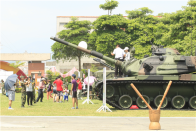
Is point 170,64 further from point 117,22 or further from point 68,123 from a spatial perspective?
point 117,22

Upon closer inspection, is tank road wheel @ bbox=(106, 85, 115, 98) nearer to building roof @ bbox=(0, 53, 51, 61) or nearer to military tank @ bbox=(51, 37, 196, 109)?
military tank @ bbox=(51, 37, 196, 109)

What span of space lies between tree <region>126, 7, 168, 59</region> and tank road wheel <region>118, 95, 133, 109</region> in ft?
84.6

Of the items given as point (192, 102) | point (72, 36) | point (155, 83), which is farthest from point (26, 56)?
point (192, 102)

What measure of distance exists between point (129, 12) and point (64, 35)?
11.4m

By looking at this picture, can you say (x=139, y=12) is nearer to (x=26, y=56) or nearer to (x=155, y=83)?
(x=26, y=56)

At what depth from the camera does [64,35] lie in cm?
5312

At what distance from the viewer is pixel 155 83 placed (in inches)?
655

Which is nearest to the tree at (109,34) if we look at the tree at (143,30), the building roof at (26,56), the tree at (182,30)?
the tree at (143,30)

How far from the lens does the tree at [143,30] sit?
4356 centimetres

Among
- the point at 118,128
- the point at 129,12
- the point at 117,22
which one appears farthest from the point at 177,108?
the point at 129,12

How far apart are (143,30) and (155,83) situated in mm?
30589

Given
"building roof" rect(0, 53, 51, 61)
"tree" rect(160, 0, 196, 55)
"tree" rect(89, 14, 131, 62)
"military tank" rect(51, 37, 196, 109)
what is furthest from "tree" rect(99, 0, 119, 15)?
"military tank" rect(51, 37, 196, 109)

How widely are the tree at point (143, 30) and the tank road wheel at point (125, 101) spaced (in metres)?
25.8

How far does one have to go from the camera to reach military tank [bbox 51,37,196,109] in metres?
16.2
